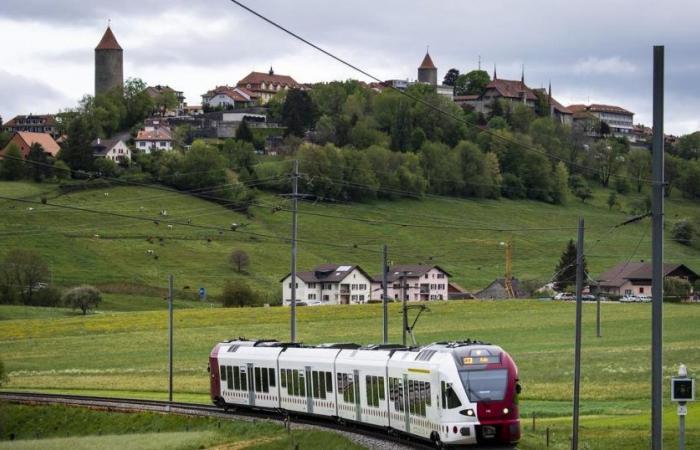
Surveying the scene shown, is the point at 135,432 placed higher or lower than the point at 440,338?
lower

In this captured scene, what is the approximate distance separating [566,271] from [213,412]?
421 ft

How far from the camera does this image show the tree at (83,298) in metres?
139

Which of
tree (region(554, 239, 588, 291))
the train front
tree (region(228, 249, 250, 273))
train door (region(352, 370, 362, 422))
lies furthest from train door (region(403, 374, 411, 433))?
tree (region(228, 249, 250, 273))

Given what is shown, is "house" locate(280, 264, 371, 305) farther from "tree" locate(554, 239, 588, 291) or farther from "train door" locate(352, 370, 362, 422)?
"train door" locate(352, 370, 362, 422)

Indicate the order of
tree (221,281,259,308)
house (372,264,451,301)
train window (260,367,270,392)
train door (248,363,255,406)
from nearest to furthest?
train window (260,367,270,392) → train door (248,363,255,406) → tree (221,281,259,308) → house (372,264,451,301)

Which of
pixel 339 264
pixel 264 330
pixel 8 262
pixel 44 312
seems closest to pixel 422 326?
pixel 264 330

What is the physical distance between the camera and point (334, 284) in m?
177

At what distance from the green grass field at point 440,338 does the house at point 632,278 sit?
31642 millimetres

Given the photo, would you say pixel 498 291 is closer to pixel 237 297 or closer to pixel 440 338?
pixel 237 297

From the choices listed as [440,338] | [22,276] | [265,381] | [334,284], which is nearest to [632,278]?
[334,284]

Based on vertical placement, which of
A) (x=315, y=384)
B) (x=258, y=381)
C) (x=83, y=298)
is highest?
(x=315, y=384)

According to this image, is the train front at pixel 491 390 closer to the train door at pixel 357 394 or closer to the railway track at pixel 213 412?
the railway track at pixel 213 412

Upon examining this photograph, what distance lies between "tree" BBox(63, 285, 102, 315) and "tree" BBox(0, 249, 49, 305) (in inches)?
427

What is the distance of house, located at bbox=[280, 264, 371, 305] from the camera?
17688 cm
